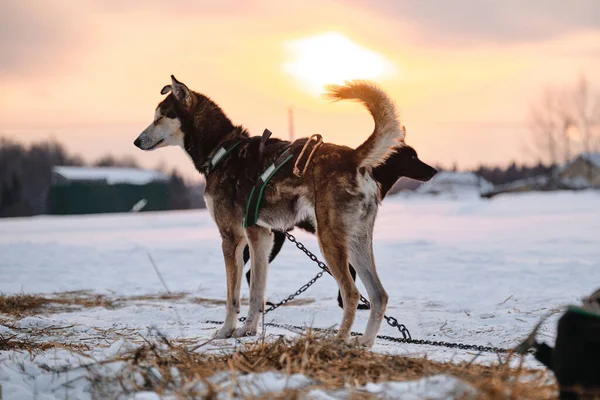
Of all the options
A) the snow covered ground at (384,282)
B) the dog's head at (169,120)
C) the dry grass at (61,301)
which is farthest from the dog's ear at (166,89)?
the dry grass at (61,301)

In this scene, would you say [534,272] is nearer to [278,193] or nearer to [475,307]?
[475,307]

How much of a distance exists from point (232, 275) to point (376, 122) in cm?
187

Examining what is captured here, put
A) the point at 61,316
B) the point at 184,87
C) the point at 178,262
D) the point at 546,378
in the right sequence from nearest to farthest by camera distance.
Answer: the point at 546,378 < the point at 184,87 < the point at 61,316 < the point at 178,262

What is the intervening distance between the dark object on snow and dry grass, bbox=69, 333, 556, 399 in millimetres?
145

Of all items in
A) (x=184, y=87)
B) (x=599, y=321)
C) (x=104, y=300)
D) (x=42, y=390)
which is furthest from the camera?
(x=104, y=300)

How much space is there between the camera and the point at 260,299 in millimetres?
5648

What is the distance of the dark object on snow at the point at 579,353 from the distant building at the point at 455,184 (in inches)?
2408

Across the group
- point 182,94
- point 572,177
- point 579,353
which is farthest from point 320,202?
point 572,177

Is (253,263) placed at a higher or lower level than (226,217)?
lower

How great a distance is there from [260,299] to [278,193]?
1.06 metres

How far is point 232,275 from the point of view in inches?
222

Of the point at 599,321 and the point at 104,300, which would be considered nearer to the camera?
the point at 599,321

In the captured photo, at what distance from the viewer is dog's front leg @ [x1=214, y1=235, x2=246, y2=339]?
5.52 m

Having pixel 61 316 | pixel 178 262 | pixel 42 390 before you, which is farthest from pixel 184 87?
pixel 178 262
